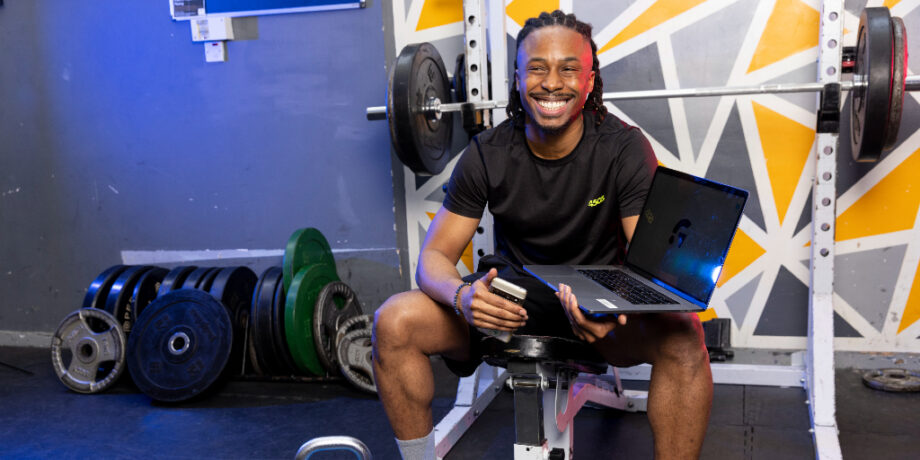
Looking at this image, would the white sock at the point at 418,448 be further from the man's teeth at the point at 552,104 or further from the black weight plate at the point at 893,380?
the black weight plate at the point at 893,380

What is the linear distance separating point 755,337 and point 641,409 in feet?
1.98

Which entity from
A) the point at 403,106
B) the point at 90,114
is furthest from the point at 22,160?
the point at 403,106

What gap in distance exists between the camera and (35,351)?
3.33 metres

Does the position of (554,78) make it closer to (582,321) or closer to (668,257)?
(668,257)

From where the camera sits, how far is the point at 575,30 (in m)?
1.74

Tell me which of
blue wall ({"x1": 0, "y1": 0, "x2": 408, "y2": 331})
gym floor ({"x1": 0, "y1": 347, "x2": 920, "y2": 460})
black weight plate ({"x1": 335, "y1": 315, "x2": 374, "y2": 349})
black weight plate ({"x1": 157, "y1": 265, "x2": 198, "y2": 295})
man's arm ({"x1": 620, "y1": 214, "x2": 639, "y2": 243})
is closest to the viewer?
man's arm ({"x1": 620, "y1": 214, "x2": 639, "y2": 243})

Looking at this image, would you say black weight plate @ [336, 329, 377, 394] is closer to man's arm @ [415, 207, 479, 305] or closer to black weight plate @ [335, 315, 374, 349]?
black weight plate @ [335, 315, 374, 349]

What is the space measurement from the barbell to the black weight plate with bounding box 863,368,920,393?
72cm

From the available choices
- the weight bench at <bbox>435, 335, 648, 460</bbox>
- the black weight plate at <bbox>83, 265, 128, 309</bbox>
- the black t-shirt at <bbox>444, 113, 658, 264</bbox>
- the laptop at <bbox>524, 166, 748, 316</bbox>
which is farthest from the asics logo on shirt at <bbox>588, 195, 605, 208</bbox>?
the black weight plate at <bbox>83, 265, 128, 309</bbox>

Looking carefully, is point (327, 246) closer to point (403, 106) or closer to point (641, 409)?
point (403, 106)

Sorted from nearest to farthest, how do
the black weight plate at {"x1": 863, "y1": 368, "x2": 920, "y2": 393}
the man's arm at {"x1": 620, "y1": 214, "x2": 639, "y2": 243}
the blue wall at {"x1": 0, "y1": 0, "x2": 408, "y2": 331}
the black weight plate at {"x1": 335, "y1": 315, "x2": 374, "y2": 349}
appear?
1. the man's arm at {"x1": 620, "y1": 214, "x2": 639, "y2": 243}
2. the black weight plate at {"x1": 863, "y1": 368, "x2": 920, "y2": 393}
3. the black weight plate at {"x1": 335, "y1": 315, "x2": 374, "y2": 349}
4. the blue wall at {"x1": 0, "y1": 0, "x2": 408, "y2": 331}

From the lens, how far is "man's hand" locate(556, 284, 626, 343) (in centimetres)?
131

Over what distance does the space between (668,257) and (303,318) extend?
151 cm

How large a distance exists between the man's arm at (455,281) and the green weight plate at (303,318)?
0.92 meters
